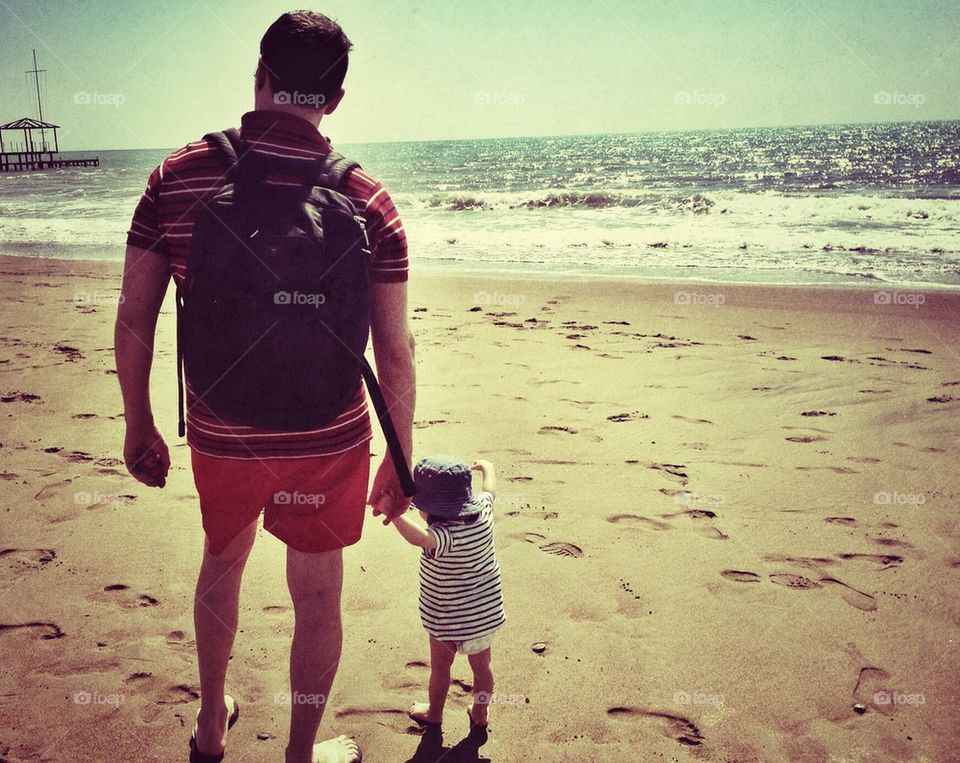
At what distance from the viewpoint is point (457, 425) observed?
15.5 feet

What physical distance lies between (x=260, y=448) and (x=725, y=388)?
4.62 m

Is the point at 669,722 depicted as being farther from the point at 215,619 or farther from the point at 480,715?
the point at 215,619

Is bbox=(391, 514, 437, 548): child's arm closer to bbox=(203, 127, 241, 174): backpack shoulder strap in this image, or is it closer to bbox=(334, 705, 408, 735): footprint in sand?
bbox=(334, 705, 408, 735): footprint in sand

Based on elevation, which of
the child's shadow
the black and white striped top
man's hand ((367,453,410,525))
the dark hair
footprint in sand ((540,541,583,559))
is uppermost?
the dark hair

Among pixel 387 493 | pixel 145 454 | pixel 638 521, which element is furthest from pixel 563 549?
pixel 145 454

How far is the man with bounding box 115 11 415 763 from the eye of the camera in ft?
5.05

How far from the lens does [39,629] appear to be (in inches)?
105

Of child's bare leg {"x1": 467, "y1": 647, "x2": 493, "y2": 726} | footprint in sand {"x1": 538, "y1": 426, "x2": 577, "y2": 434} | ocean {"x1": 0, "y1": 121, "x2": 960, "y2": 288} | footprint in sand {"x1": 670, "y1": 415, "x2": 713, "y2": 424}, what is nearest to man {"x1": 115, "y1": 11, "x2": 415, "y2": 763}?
child's bare leg {"x1": 467, "y1": 647, "x2": 493, "y2": 726}

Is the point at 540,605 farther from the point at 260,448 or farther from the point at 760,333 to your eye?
the point at 760,333

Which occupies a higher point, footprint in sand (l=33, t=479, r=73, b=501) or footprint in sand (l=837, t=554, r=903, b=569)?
footprint in sand (l=33, t=479, r=73, b=501)

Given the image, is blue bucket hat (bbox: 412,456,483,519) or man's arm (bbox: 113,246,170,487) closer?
man's arm (bbox: 113,246,170,487)

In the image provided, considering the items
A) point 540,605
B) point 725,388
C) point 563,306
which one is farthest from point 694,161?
point 540,605

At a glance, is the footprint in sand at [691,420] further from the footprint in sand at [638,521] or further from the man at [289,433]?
the man at [289,433]

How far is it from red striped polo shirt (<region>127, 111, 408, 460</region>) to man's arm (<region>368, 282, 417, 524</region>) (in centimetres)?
5
